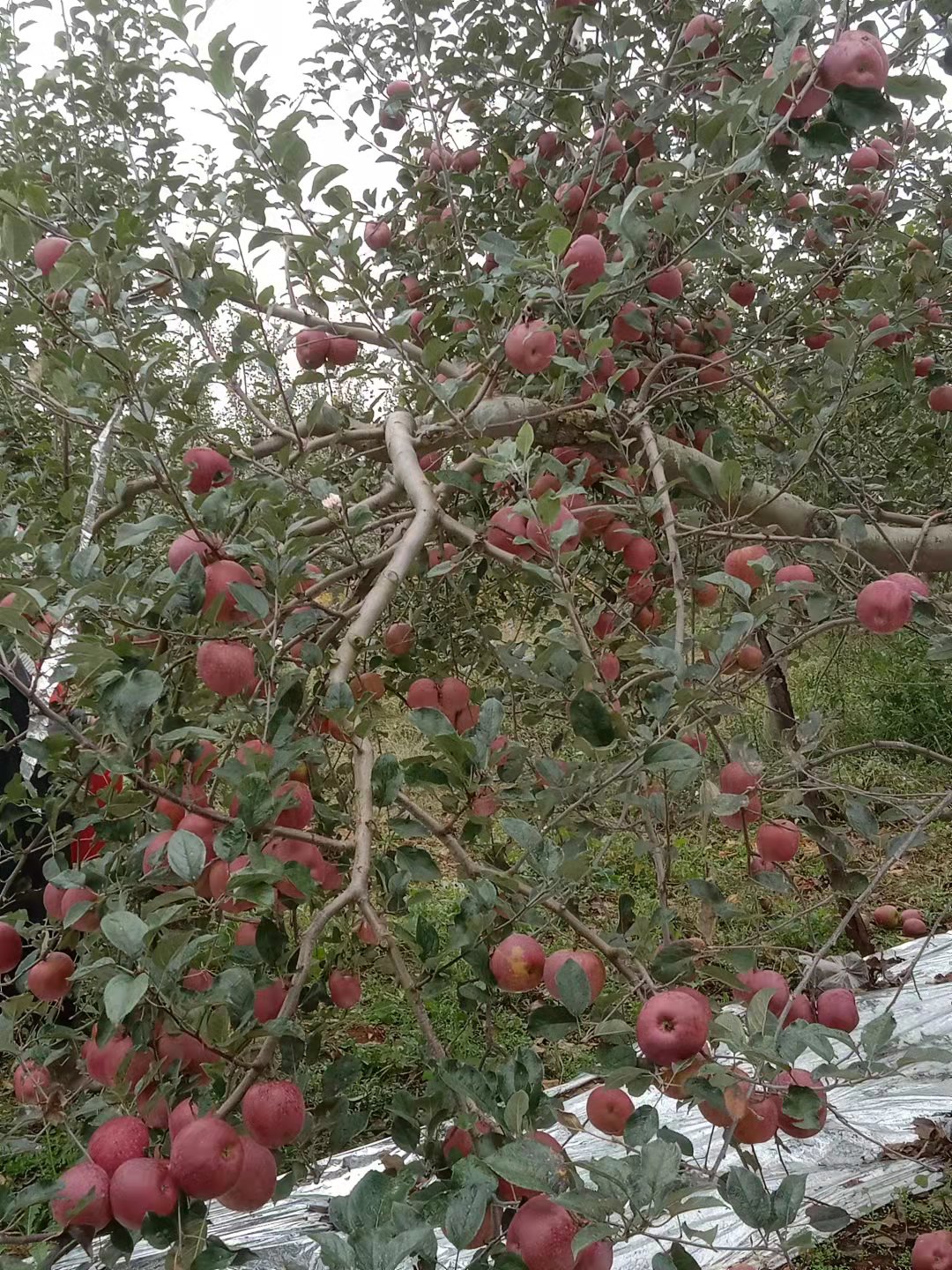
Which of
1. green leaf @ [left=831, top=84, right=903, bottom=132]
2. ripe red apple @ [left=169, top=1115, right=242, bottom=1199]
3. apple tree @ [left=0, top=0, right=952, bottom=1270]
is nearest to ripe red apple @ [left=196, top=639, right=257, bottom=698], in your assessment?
apple tree @ [left=0, top=0, right=952, bottom=1270]

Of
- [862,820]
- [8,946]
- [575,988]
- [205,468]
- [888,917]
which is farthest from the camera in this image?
[888,917]

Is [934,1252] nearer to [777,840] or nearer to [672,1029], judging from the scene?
[777,840]

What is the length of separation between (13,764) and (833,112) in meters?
3.02

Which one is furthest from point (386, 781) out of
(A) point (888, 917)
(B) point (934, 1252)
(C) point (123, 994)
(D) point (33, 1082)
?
(A) point (888, 917)

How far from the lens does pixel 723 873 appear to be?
3793mm

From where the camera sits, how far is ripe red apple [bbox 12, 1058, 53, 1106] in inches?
39.5

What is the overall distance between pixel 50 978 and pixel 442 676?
83 centimetres

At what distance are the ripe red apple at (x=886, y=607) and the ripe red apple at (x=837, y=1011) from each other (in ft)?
1.51

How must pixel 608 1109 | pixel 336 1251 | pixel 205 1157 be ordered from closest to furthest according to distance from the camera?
pixel 336 1251 → pixel 205 1157 → pixel 608 1109

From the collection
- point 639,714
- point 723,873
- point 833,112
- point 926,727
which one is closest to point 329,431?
point 639,714

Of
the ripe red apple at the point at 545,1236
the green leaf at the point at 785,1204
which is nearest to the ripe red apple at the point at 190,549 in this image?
A: the ripe red apple at the point at 545,1236

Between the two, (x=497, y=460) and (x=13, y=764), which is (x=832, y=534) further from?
(x=13, y=764)

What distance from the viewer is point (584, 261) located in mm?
1350

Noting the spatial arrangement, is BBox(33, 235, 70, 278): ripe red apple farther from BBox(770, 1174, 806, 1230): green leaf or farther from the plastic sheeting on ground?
the plastic sheeting on ground
